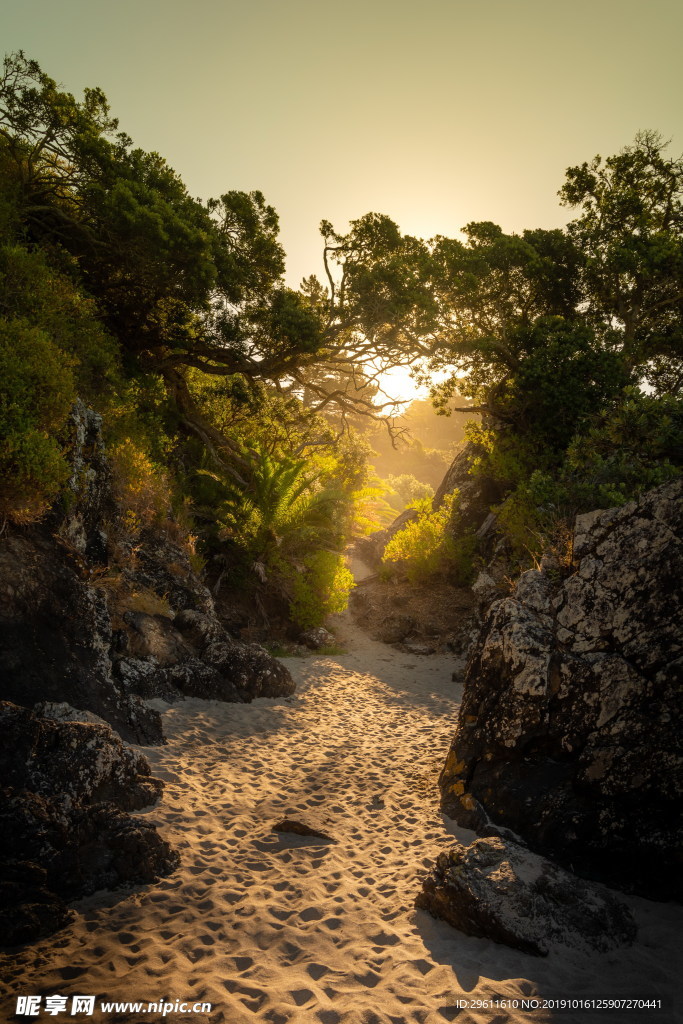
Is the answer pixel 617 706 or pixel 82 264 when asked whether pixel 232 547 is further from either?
pixel 617 706

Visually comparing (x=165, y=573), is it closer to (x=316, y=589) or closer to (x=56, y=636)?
(x=56, y=636)

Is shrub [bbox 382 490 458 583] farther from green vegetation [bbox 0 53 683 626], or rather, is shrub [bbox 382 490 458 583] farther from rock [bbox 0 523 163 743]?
rock [bbox 0 523 163 743]

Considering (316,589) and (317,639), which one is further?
(316,589)

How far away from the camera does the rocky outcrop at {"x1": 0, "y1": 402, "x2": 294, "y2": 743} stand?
5.07 m

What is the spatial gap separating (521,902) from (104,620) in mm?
5265

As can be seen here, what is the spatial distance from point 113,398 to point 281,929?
9804 mm

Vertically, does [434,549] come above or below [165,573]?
above

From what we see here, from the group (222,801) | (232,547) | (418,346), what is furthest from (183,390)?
(222,801)

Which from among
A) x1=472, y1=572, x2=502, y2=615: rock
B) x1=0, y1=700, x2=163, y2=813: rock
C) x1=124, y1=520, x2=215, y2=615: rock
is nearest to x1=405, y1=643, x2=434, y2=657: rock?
x1=472, y1=572, x2=502, y2=615: rock

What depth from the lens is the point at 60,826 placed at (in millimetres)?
3719

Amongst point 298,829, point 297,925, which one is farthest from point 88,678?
point 297,925

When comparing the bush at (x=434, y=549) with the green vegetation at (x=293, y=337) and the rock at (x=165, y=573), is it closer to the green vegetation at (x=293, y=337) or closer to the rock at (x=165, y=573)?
the green vegetation at (x=293, y=337)

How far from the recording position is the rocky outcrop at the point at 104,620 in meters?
5.07

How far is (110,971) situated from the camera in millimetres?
2994
